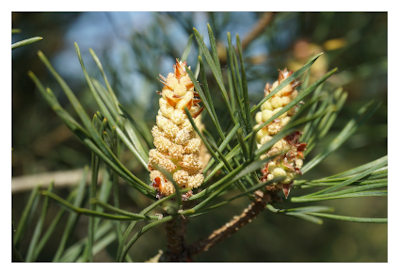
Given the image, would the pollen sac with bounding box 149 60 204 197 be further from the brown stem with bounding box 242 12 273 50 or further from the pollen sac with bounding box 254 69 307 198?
the brown stem with bounding box 242 12 273 50

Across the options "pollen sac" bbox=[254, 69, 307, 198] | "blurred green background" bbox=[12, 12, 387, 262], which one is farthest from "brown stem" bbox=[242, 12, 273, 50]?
"pollen sac" bbox=[254, 69, 307, 198]

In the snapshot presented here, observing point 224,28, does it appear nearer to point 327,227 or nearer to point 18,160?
point 18,160

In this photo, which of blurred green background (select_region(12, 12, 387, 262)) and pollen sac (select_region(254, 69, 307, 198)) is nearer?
pollen sac (select_region(254, 69, 307, 198))

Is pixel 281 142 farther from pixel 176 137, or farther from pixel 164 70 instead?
pixel 164 70

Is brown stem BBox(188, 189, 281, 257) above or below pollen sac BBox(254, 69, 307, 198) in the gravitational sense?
below

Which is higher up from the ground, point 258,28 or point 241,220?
point 258,28

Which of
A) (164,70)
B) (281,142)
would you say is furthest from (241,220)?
(164,70)
